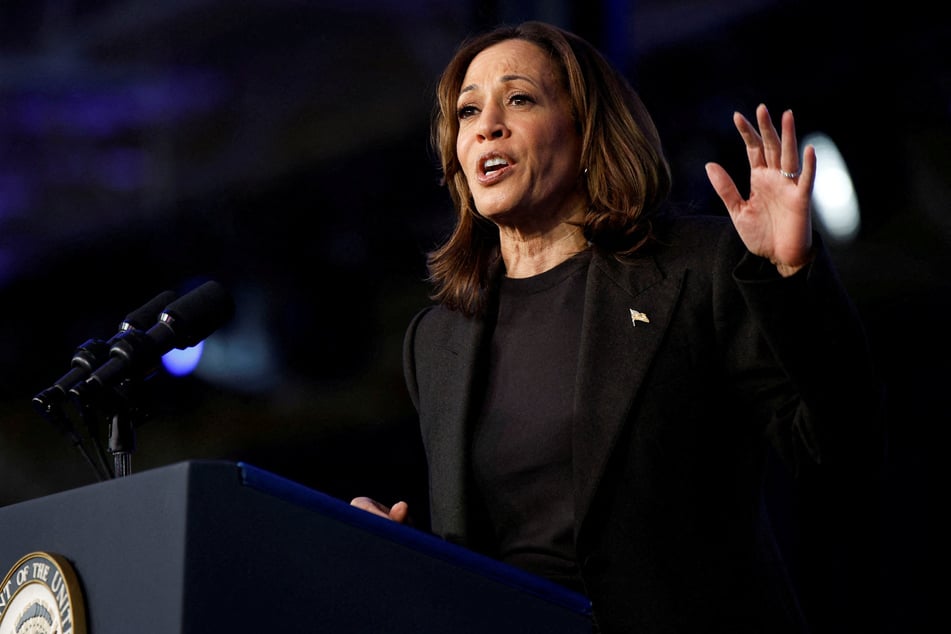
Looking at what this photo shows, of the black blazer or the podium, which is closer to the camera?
the podium

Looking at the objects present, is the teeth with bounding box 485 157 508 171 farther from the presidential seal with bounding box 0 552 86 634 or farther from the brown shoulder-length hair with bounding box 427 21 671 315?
the presidential seal with bounding box 0 552 86 634

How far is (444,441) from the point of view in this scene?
73.4 inches

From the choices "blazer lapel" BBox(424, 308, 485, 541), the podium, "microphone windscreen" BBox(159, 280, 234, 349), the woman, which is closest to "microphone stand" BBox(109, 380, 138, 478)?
"microphone windscreen" BBox(159, 280, 234, 349)

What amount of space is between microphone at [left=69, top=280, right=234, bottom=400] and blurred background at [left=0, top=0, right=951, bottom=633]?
2.92m

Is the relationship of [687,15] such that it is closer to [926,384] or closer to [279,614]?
[926,384]

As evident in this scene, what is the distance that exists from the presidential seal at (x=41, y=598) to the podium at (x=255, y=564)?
0.04 ft

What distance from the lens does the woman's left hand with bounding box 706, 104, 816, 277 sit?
1476mm

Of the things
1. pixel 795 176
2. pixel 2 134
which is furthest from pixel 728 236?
pixel 2 134

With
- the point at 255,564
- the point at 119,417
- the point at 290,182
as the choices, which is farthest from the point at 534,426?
the point at 290,182

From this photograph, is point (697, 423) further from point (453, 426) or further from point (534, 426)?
point (453, 426)

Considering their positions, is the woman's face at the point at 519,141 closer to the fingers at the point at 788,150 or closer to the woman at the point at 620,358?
the woman at the point at 620,358

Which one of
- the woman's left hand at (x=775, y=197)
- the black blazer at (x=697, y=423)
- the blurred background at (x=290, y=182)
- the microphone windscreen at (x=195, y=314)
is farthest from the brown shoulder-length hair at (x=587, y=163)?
the blurred background at (x=290, y=182)

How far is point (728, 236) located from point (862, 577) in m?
2.73

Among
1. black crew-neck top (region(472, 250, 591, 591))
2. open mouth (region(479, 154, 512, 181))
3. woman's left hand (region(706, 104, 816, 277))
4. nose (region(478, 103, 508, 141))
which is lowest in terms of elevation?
black crew-neck top (region(472, 250, 591, 591))
